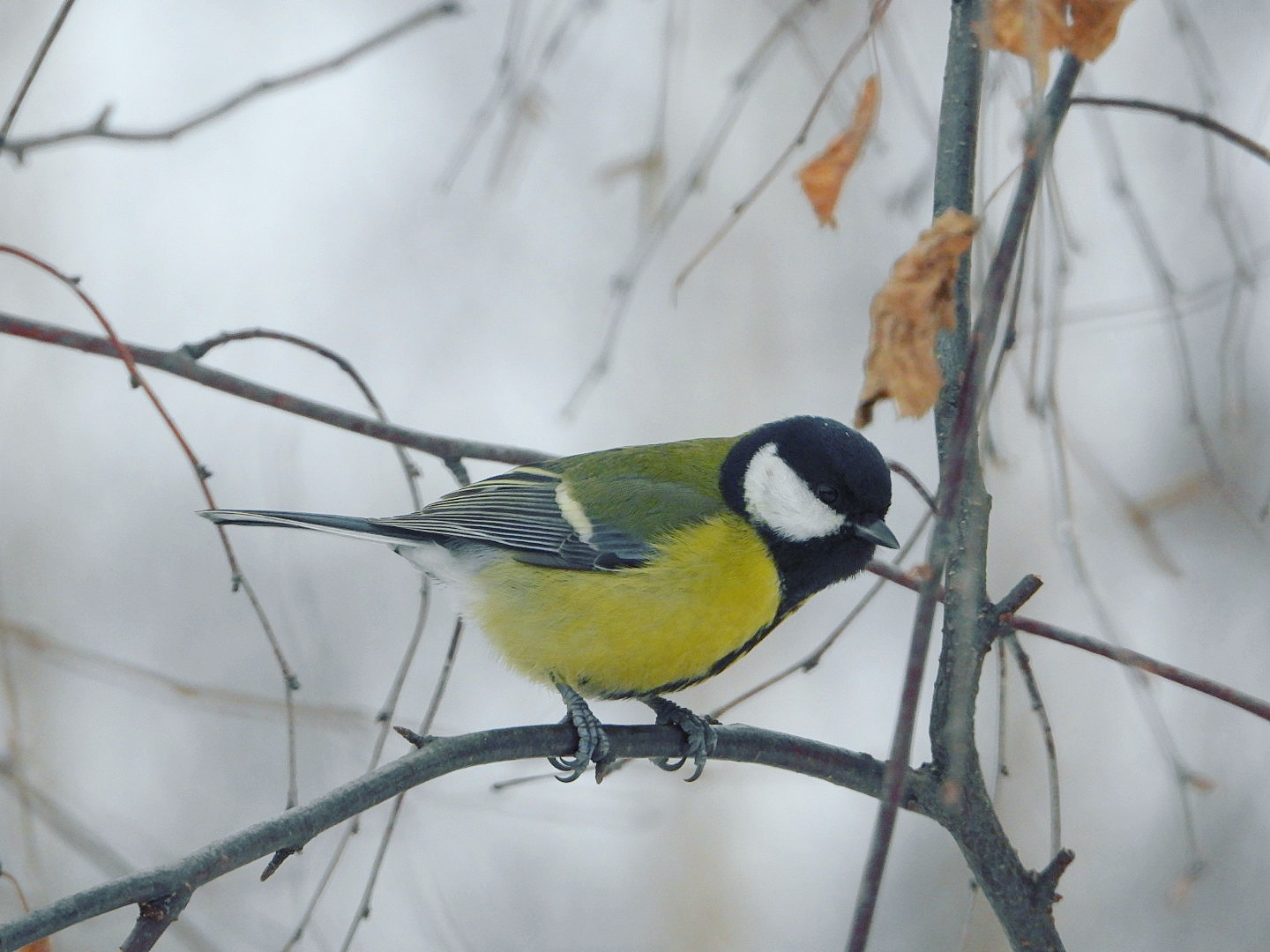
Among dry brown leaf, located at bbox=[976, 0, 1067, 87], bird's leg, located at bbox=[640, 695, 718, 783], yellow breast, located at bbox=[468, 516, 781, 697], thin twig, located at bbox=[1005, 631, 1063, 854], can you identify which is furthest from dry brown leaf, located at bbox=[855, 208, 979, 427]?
yellow breast, located at bbox=[468, 516, 781, 697]

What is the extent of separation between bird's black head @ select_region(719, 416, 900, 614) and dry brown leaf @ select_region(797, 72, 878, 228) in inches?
30.4

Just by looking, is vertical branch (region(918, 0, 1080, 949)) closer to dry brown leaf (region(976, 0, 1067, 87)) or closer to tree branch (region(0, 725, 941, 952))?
tree branch (region(0, 725, 941, 952))

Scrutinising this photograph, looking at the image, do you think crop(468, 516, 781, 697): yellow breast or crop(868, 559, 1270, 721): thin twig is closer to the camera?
crop(868, 559, 1270, 721): thin twig

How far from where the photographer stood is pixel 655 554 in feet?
8.76

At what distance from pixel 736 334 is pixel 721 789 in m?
2.15

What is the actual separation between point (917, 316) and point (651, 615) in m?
1.17

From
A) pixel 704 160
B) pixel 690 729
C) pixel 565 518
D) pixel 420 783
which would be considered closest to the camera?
pixel 420 783

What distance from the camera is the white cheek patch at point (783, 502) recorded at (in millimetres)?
2637

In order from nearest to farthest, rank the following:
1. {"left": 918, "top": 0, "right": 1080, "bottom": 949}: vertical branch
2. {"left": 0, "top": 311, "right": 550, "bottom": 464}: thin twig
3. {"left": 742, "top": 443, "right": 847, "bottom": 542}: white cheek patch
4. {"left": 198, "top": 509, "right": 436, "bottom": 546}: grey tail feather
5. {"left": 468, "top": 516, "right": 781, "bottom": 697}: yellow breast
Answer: {"left": 918, "top": 0, "right": 1080, "bottom": 949}: vertical branch < {"left": 0, "top": 311, "right": 550, "bottom": 464}: thin twig < {"left": 198, "top": 509, "right": 436, "bottom": 546}: grey tail feather < {"left": 468, "top": 516, "right": 781, "bottom": 697}: yellow breast < {"left": 742, "top": 443, "right": 847, "bottom": 542}: white cheek patch

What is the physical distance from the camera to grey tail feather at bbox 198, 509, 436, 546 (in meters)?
2.37

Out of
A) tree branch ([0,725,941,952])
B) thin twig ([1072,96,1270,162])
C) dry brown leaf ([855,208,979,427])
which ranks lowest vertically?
tree branch ([0,725,941,952])

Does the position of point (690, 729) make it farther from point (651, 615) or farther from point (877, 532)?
point (877, 532)

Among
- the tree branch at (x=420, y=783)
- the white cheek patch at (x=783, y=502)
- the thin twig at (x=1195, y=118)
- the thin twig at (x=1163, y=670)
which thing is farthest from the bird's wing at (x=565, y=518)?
the thin twig at (x=1195, y=118)

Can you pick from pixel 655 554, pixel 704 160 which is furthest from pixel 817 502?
pixel 704 160
